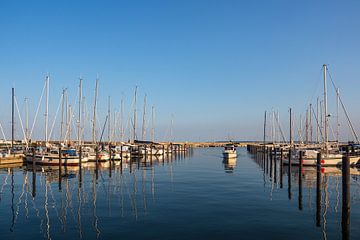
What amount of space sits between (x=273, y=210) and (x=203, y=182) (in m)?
15.1

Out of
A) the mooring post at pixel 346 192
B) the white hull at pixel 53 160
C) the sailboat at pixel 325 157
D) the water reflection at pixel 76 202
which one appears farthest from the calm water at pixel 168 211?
the white hull at pixel 53 160

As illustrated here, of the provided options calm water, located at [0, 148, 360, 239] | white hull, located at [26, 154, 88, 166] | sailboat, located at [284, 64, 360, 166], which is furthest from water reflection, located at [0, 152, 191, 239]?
sailboat, located at [284, 64, 360, 166]

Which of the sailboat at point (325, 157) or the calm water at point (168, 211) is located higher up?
the sailboat at point (325, 157)

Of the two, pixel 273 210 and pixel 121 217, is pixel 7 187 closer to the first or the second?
pixel 121 217

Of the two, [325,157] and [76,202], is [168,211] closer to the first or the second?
[76,202]

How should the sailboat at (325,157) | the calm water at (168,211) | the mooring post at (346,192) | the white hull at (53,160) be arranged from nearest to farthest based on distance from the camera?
the calm water at (168,211), the mooring post at (346,192), the sailboat at (325,157), the white hull at (53,160)

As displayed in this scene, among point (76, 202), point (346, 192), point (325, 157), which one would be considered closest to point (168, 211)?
point (76, 202)

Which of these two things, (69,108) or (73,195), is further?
(69,108)

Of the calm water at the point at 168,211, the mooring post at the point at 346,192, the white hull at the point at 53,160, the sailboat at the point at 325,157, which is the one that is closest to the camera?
the calm water at the point at 168,211

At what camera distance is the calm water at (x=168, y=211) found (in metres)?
17.2

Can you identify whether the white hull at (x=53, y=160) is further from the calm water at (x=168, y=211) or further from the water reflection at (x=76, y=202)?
the calm water at (x=168, y=211)

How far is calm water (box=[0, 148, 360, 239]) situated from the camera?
17.2 meters

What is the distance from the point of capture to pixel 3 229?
17938 millimetres

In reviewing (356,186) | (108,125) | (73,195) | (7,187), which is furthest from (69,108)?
(356,186)
